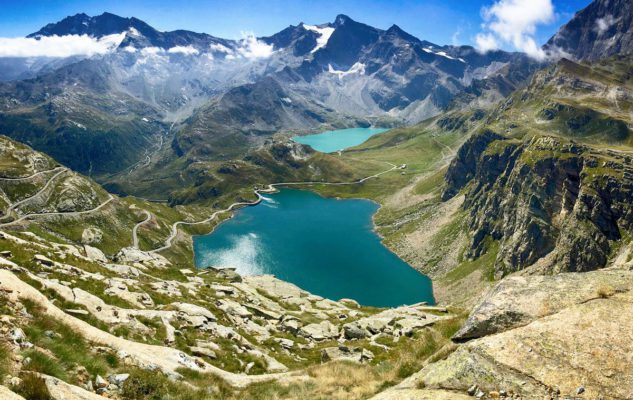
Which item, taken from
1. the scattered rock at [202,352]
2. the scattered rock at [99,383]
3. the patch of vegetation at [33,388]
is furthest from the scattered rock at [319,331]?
the patch of vegetation at [33,388]

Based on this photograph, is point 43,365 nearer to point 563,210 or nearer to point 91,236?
point 563,210

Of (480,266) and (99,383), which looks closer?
(99,383)

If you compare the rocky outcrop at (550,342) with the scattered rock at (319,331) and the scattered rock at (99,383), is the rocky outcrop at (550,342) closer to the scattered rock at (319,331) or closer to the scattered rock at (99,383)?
the scattered rock at (99,383)

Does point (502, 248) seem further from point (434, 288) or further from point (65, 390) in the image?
point (65, 390)

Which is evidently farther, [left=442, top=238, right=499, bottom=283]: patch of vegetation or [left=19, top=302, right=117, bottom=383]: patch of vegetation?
[left=442, top=238, right=499, bottom=283]: patch of vegetation

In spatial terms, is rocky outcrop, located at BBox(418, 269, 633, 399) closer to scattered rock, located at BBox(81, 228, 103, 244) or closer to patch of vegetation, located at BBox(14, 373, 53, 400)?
patch of vegetation, located at BBox(14, 373, 53, 400)

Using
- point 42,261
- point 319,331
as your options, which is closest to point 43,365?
point 42,261

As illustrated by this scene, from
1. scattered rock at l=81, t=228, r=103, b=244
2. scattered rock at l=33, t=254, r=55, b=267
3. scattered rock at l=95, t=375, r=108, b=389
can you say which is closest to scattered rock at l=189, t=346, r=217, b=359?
scattered rock at l=95, t=375, r=108, b=389

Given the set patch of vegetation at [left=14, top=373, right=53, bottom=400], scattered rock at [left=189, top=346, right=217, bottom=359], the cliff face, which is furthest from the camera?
the cliff face
